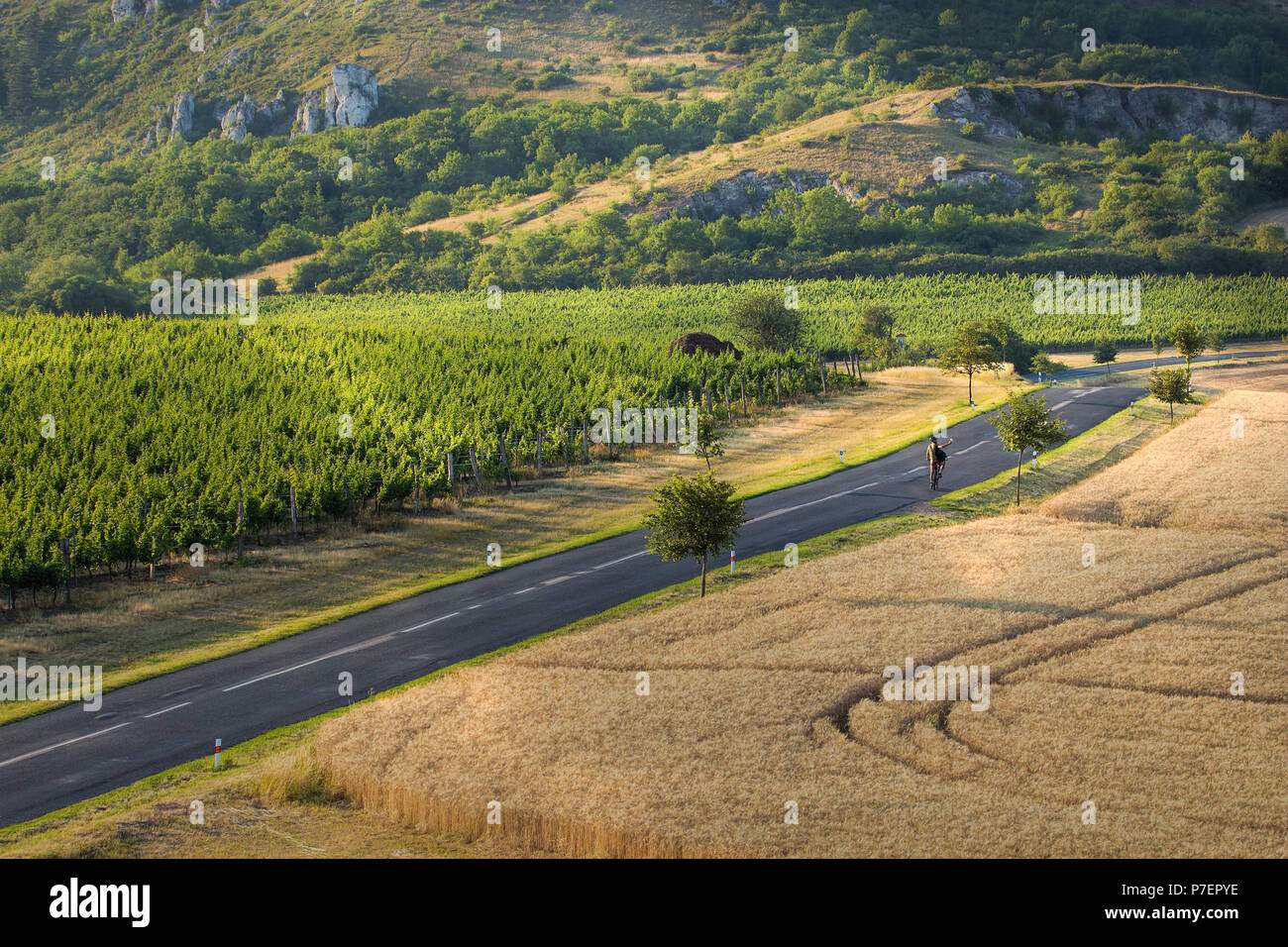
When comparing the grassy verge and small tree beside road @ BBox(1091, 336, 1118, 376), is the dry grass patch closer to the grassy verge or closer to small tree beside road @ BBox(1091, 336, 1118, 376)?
the grassy verge

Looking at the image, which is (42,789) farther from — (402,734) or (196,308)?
(196,308)

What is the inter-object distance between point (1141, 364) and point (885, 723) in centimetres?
7932

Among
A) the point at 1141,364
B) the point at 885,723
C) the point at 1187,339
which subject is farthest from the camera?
the point at 1141,364

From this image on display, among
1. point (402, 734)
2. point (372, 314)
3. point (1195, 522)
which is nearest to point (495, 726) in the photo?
point (402, 734)

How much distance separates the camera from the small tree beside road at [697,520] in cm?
3488

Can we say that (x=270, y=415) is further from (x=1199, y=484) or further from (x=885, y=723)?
(x=1199, y=484)

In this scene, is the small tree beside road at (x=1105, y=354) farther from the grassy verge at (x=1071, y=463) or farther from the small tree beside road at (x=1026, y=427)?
the small tree beside road at (x=1026, y=427)

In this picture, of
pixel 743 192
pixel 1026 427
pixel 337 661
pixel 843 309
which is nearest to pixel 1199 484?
pixel 1026 427

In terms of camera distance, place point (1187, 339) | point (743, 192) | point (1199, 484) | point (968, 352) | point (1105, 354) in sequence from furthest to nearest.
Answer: point (743, 192) < point (1105, 354) < point (968, 352) < point (1187, 339) < point (1199, 484)

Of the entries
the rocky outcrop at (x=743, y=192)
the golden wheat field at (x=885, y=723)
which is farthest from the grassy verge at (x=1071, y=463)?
the rocky outcrop at (x=743, y=192)

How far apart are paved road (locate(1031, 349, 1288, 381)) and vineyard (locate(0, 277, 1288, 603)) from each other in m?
12.6

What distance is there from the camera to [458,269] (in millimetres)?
164750

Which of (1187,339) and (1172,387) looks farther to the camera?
(1187,339)

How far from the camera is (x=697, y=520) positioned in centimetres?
3491
